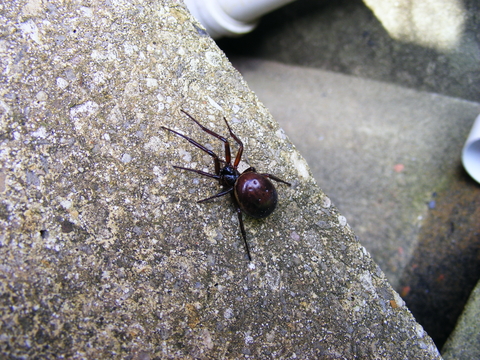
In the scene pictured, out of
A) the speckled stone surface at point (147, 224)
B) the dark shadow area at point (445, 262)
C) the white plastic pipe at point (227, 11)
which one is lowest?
the dark shadow area at point (445, 262)

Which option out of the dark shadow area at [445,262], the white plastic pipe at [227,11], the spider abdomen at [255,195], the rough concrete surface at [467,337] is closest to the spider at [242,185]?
the spider abdomen at [255,195]

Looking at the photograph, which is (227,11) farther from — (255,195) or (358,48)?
(255,195)

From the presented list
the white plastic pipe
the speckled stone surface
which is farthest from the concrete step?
the speckled stone surface

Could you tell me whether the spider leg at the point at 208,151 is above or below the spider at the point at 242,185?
above

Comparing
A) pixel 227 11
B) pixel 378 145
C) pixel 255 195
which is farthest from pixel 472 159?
pixel 227 11

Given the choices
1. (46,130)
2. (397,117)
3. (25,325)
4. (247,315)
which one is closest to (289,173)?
(247,315)

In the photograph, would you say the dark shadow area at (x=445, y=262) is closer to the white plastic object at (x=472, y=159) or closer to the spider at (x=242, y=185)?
the white plastic object at (x=472, y=159)

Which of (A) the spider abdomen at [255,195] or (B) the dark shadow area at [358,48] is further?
(B) the dark shadow area at [358,48]

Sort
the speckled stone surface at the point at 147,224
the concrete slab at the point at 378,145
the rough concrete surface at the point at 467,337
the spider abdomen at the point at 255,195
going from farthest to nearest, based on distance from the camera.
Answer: the concrete slab at the point at 378,145 < the rough concrete surface at the point at 467,337 < the spider abdomen at the point at 255,195 < the speckled stone surface at the point at 147,224
